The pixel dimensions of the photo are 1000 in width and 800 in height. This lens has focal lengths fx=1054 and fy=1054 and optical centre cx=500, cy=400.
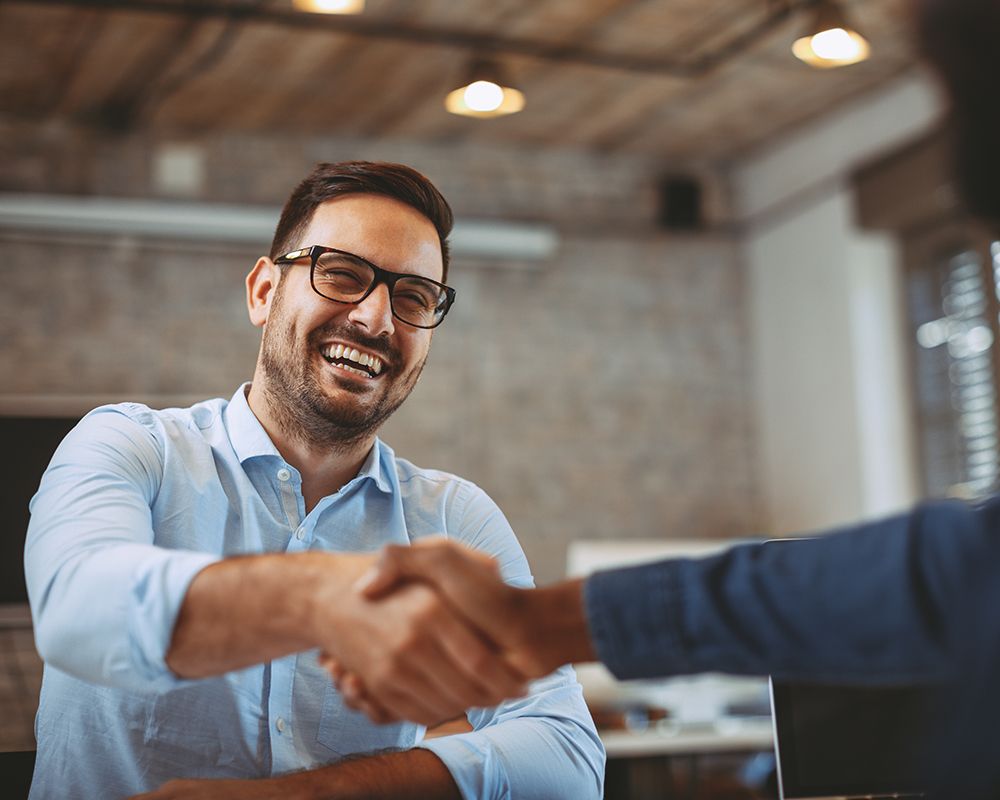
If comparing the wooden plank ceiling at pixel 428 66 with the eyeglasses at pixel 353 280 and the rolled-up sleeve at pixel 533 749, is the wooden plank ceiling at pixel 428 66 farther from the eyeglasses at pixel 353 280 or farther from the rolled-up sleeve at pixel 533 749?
the rolled-up sleeve at pixel 533 749

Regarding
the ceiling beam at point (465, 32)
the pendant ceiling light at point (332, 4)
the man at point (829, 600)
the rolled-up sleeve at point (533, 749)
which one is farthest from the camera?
the ceiling beam at point (465, 32)

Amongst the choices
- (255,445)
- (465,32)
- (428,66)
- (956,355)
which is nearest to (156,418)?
(255,445)

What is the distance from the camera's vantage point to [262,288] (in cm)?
171

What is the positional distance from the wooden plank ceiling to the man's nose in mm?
2833

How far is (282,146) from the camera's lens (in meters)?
5.34

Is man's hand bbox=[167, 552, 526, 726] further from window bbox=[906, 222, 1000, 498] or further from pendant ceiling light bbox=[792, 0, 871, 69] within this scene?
window bbox=[906, 222, 1000, 498]

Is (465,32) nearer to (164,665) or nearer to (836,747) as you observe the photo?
(836,747)

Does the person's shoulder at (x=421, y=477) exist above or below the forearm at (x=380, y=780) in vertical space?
above

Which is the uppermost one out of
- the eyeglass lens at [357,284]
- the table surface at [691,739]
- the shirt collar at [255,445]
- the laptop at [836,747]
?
the eyeglass lens at [357,284]

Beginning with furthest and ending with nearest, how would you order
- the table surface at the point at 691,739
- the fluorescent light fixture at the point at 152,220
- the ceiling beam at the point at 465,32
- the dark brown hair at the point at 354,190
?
the fluorescent light fixture at the point at 152,220, the ceiling beam at the point at 465,32, the table surface at the point at 691,739, the dark brown hair at the point at 354,190

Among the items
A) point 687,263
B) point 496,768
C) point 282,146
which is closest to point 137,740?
point 496,768

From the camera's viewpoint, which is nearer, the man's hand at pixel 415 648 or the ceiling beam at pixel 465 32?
the man's hand at pixel 415 648

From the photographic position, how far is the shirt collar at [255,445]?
4.87 feet

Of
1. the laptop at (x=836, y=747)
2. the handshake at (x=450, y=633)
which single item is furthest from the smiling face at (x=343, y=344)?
the laptop at (x=836, y=747)
